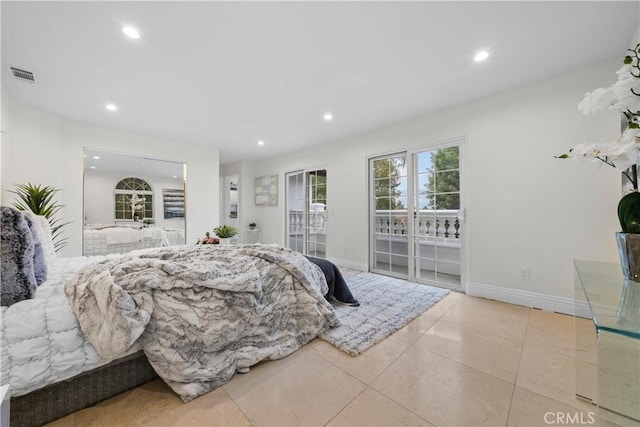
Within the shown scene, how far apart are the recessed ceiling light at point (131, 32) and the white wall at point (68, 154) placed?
82.1 inches

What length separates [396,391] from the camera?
1379mm

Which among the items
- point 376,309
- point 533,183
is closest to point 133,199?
point 376,309

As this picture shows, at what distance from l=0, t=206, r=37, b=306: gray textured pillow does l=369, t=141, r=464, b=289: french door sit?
3626mm

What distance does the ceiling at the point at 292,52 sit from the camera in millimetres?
1630

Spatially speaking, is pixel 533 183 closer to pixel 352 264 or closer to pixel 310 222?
pixel 352 264

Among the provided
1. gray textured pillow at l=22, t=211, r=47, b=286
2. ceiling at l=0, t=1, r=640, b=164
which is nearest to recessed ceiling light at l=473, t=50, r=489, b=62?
ceiling at l=0, t=1, r=640, b=164

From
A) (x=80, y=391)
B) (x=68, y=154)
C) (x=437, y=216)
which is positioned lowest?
(x=80, y=391)

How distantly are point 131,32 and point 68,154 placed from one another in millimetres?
2810

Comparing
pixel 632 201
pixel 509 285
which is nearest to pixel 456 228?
pixel 509 285

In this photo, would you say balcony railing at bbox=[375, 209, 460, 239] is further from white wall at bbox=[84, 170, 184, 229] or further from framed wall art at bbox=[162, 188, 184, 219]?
white wall at bbox=[84, 170, 184, 229]

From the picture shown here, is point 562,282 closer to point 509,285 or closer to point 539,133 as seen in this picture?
point 509,285

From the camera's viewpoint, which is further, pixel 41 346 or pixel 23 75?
pixel 23 75

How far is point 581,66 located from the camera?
2252mm

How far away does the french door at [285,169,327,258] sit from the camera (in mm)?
4867
